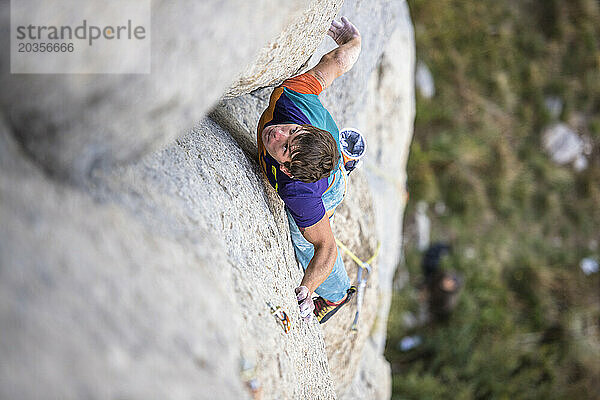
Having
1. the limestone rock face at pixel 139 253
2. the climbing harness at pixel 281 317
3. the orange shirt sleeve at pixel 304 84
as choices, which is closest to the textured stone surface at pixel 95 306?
the limestone rock face at pixel 139 253

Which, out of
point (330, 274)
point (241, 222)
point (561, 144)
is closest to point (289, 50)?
point (241, 222)

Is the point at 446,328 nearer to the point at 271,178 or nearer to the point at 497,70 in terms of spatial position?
the point at 497,70

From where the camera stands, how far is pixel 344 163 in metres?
2.97

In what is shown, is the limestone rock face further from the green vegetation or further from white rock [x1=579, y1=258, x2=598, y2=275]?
white rock [x1=579, y1=258, x2=598, y2=275]

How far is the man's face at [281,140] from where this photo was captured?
2312 mm

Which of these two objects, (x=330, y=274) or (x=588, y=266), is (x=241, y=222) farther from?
(x=588, y=266)

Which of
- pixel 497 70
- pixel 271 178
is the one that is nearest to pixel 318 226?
pixel 271 178

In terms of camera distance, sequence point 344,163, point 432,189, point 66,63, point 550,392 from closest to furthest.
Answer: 1. point 66,63
2. point 344,163
3. point 550,392
4. point 432,189

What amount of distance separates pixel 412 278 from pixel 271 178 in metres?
4.92

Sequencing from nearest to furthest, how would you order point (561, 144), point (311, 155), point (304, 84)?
point (311, 155) → point (304, 84) → point (561, 144)

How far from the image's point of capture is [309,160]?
7.49ft

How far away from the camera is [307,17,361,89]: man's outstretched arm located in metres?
2.83

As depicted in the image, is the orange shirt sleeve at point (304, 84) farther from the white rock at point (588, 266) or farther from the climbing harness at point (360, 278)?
the white rock at point (588, 266)

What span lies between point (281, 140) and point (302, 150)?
0.40 ft
